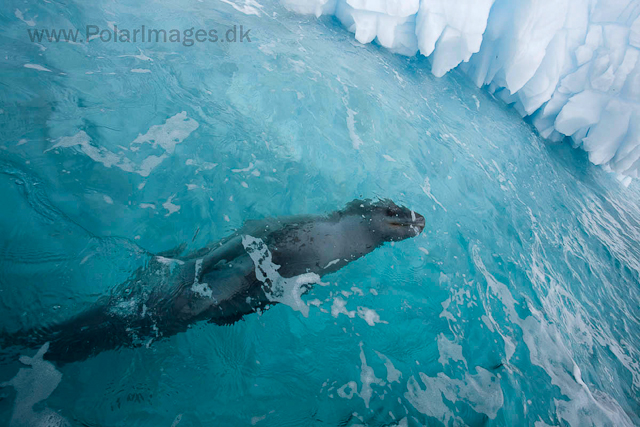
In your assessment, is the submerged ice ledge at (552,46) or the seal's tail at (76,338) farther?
the submerged ice ledge at (552,46)

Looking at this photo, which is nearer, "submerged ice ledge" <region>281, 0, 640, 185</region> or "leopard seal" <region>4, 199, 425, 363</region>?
"leopard seal" <region>4, 199, 425, 363</region>

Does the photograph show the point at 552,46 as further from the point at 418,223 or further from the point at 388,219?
the point at 388,219

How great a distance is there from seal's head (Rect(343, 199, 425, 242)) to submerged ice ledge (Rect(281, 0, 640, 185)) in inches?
363

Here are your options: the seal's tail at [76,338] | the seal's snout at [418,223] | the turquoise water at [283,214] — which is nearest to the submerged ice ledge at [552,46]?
the turquoise water at [283,214]

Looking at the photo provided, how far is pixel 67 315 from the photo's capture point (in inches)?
141

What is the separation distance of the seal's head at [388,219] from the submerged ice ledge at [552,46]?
9219 millimetres

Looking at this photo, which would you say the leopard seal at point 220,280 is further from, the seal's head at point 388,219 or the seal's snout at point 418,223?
the seal's snout at point 418,223

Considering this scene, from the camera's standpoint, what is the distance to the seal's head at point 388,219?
18.0ft

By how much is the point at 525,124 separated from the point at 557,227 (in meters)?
7.15

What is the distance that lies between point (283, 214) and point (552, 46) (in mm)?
13387

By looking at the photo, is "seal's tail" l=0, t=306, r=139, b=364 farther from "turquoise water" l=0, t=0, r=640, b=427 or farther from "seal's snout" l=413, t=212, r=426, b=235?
"seal's snout" l=413, t=212, r=426, b=235

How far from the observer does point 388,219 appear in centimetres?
555

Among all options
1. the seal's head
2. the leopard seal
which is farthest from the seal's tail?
→ the seal's head

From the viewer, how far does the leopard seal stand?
3496 millimetres
